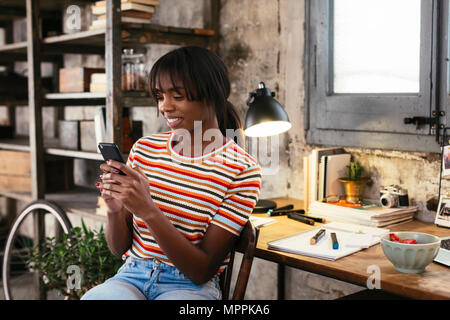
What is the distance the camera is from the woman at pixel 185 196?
1.54 m

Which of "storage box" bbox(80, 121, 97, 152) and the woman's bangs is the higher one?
the woman's bangs

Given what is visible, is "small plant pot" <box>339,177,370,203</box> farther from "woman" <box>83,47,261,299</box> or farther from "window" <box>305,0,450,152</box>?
"woman" <box>83,47,261,299</box>

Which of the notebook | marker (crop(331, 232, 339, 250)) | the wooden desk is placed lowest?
the wooden desk

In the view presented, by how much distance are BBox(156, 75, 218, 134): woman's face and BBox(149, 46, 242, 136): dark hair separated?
16 millimetres

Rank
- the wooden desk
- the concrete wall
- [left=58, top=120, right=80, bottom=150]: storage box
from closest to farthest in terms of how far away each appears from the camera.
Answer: the wooden desk, the concrete wall, [left=58, top=120, right=80, bottom=150]: storage box

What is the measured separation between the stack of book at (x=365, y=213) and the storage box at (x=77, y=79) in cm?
158

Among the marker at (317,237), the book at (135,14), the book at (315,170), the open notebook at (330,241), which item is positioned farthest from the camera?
the book at (135,14)

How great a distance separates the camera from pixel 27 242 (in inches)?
182

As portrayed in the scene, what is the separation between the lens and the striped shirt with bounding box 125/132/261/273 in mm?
1634

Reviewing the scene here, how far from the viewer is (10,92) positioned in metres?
4.11

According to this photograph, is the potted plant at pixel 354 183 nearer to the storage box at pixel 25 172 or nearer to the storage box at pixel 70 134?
the storage box at pixel 70 134

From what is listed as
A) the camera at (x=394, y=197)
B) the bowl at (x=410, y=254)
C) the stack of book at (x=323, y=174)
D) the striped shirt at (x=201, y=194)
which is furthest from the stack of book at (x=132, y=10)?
the bowl at (x=410, y=254)

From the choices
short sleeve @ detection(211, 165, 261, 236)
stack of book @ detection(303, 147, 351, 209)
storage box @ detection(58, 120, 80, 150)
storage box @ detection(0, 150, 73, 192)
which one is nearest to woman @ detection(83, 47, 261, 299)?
short sleeve @ detection(211, 165, 261, 236)

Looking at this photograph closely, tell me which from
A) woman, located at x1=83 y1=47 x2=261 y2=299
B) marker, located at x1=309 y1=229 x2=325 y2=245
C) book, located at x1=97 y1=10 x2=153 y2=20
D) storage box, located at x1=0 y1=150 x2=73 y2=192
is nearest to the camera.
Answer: woman, located at x1=83 y1=47 x2=261 y2=299
